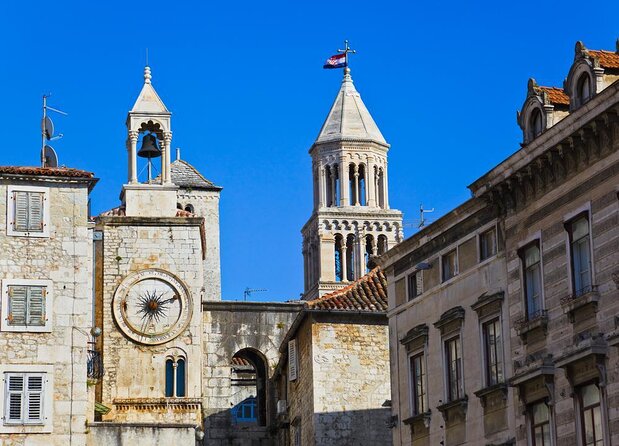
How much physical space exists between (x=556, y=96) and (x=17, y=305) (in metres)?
19.3

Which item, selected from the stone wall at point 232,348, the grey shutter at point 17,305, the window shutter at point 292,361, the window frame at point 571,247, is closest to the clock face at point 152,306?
the window shutter at point 292,361

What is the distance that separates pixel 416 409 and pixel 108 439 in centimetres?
1136

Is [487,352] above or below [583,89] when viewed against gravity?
below

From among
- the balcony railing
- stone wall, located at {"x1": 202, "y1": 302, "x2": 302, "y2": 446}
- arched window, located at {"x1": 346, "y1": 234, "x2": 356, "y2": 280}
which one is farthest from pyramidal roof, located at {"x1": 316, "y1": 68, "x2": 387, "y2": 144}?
the balcony railing

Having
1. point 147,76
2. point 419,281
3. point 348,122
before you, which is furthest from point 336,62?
point 419,281

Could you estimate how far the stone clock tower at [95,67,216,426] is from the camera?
5869 cm

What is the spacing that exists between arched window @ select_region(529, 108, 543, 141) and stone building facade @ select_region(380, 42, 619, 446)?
5cm

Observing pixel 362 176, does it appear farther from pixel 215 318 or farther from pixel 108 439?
pixel 108 439

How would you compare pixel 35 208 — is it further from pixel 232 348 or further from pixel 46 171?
pixel 232 348

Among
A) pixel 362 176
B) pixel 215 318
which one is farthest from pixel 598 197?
pixel 362 176

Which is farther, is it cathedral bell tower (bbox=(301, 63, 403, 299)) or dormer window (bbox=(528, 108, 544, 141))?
cathedral bell tower (bbox=(301, 63, 403, 299))

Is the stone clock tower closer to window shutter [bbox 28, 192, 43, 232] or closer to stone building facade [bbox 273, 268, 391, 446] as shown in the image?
stone building facade [bbox 273, 268, 391, 446]

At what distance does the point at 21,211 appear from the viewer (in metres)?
50.6

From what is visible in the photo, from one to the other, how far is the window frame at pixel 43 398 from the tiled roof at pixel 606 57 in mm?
20637
